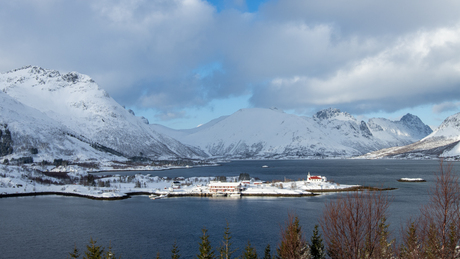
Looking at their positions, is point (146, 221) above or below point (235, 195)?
below

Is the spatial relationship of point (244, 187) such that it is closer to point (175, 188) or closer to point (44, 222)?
point (175, 188)

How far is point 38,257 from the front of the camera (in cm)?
4109

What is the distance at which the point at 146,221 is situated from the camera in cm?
6344

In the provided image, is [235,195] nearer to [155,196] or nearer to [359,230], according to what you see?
[155,196]

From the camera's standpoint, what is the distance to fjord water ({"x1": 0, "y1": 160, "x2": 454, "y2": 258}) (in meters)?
46.3

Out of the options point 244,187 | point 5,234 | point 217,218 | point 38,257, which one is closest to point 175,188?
point 244,187

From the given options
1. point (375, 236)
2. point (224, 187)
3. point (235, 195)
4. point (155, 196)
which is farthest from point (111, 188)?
point (375, 236)

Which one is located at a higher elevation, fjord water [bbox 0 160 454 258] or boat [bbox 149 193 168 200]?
boat [bbox 149 193 168 200]

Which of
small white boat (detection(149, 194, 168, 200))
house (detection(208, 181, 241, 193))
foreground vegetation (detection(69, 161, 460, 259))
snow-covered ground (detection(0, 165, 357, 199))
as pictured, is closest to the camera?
foreground vegetation (detection(69, 161, 460, 259))

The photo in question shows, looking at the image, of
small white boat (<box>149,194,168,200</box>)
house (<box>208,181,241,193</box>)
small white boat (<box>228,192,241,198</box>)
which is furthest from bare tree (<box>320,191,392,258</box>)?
house (<box>208,181,241,193</box>)

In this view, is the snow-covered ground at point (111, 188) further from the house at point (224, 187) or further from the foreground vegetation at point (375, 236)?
the foreground vegetation at point (375, 236)

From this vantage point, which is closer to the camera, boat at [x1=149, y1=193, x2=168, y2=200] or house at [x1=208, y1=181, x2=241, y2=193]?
boat at [x1=149, y1=193, x2=168, y2=200]

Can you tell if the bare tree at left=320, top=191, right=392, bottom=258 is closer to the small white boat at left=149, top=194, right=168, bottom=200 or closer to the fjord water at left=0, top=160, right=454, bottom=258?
the fjord water at left=0, top=160, right=454, bottom=258

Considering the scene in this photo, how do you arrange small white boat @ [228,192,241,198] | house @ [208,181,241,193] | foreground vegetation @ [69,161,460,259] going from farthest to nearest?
house @ [208,181,241,193] → small white boat @ [228,192,241,198] → foreground vegetation @ [69,161,460,259]
